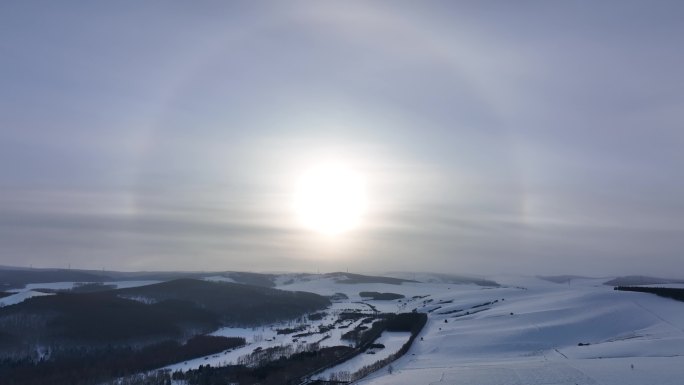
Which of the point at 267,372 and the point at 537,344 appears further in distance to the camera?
the point at 537,344

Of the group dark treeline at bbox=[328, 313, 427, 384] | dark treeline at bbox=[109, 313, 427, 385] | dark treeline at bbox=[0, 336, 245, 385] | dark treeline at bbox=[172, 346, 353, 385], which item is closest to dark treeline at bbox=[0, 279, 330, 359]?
dark treeline at bbox=[0, 336, 245, 385]

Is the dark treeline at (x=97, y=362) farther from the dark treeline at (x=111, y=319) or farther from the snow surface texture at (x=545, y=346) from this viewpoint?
the dark treeline at (x=111, y=319)

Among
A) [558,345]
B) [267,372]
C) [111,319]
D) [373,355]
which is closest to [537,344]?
[558,345]

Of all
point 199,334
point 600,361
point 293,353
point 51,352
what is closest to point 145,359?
point 51,352

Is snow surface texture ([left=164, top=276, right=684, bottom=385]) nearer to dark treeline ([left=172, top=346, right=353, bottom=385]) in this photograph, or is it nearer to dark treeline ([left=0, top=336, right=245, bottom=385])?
dark treeline ([left=172, top=346, right=353, bottom=385])

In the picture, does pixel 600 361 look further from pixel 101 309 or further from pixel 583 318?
pixel 101 309

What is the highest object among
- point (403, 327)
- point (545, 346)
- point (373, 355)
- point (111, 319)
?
point (111, 319)

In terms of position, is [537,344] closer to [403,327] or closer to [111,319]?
[403,327]

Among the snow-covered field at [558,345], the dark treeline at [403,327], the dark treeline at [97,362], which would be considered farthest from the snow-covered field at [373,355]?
the dark treeline at [97,362]
